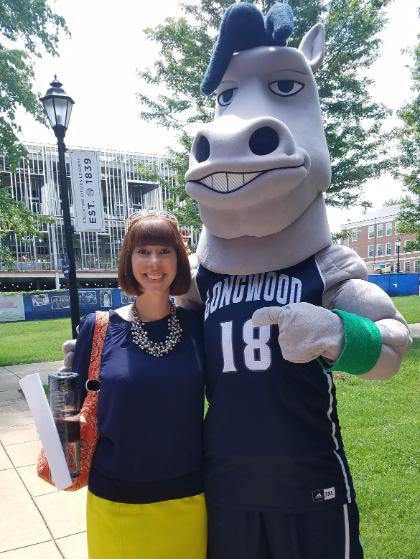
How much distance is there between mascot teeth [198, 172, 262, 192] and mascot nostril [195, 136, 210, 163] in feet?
0.31

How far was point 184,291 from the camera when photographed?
212cm

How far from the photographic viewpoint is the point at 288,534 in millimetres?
1737

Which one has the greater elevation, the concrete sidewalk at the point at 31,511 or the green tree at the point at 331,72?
the green tree at the point at 331,72

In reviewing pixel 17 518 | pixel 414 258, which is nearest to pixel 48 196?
pixel 17 518

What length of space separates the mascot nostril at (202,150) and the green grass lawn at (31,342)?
886 cm

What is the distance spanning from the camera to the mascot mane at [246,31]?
2.05m

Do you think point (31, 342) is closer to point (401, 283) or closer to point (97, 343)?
point (97, 343)

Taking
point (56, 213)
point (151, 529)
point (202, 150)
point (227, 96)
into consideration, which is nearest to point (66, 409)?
point (151, 529)

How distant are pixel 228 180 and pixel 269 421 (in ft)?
2.99

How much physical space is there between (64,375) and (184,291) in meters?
0.63

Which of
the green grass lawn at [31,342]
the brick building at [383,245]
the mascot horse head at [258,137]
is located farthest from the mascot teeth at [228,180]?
the brick building at [383,245]

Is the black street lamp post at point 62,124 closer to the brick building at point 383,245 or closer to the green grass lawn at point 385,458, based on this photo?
the green grass lawn at point 385,458

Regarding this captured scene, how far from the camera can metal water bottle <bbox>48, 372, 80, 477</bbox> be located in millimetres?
1746

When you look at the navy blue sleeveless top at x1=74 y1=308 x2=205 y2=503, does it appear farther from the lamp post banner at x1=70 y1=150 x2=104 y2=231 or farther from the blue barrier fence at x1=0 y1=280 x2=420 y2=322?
the blue barrier fence at x1=0 y1=280 x2=420 y2=322
